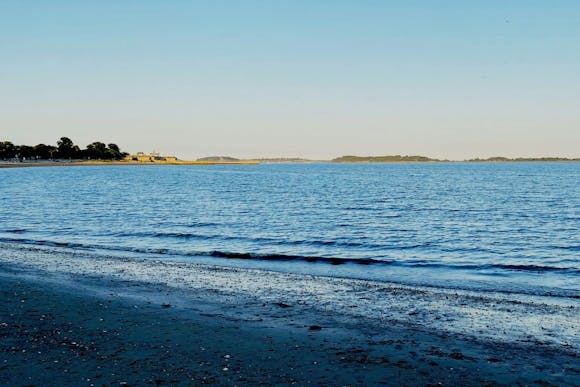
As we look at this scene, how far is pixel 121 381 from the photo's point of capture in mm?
8617

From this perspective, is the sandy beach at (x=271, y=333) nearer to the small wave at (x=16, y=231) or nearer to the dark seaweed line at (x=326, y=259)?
the dark seaweed line at (x=326, y=259)

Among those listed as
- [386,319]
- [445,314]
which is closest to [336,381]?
[386,319]

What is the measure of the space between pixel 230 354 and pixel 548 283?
14.4 metres

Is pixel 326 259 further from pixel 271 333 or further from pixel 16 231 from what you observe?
pixel 16 231

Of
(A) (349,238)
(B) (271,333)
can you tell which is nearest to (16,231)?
(A) (349,238)

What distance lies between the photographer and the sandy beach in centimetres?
912

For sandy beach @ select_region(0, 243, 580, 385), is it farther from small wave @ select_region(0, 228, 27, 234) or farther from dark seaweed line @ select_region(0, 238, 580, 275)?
small wave @ select_region(0, 228, 27, 234)

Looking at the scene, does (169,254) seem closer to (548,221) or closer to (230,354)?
(230,354)

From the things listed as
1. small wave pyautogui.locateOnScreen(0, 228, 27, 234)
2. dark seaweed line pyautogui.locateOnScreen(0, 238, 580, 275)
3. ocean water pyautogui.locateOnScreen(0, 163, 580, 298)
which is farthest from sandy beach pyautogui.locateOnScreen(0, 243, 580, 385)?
small wave pyautogui.locateOnScreen(0, 228, 27, 234)

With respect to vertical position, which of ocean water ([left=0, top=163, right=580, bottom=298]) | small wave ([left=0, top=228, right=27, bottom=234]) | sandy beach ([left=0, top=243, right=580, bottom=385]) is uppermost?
sandy beach ([left=0, top=243, right=580, bottom=385])

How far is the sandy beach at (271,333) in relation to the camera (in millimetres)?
9117

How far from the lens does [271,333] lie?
455 inches

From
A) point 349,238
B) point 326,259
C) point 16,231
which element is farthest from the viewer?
point 16,231

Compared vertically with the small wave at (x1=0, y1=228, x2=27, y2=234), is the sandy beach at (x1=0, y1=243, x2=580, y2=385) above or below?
above
